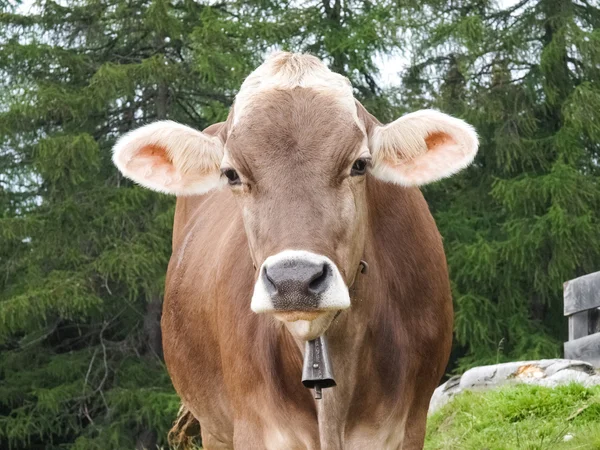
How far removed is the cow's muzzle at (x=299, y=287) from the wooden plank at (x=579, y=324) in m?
4.96

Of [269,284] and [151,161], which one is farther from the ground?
[151,161]

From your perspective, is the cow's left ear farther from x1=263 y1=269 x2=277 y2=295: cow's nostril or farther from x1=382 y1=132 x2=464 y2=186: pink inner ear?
x1=263 y1=269 x2=277 y2=295: cow's nostril

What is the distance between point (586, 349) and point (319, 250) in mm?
4800

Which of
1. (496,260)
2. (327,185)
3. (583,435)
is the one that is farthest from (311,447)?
(496,260)

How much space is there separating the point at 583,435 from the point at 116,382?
41.0 ft

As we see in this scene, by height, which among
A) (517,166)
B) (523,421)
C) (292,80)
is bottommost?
(523,421)

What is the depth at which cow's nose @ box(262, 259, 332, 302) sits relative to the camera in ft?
9.98

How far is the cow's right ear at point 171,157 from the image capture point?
3812 millimetres

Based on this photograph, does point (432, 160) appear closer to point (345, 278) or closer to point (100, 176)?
point (345, 278)

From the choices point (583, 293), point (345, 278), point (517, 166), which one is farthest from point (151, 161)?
point (517, 166)

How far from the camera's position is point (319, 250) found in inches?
125

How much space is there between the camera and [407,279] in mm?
4176

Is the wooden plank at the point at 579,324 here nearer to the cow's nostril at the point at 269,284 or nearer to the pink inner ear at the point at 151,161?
the pink inner ear at the point at 151,161

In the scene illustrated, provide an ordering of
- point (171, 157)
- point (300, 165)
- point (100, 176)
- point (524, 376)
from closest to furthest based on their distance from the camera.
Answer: point (300, 165), point (171, 157), point (524, 376), point (100, 176)
